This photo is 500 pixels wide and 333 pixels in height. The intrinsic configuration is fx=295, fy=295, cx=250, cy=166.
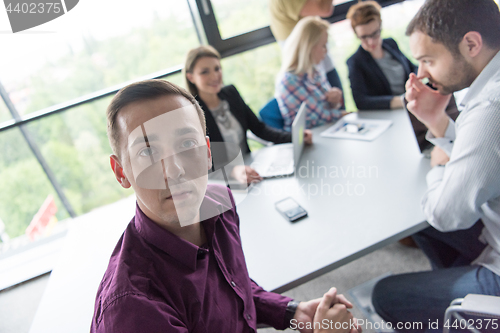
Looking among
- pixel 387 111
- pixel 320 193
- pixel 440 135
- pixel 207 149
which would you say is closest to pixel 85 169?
pixel 207 149


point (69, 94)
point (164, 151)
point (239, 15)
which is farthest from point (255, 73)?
point (164, 151)

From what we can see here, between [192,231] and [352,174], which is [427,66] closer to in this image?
[352,174]

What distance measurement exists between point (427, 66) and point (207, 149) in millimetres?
828

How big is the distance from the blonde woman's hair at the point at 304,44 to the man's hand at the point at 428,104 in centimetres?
89

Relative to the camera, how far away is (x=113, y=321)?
51 cm

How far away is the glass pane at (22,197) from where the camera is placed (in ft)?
2.26

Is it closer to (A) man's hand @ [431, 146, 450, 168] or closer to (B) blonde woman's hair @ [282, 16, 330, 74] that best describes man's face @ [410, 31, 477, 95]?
(A) man's hand @ [431, 146, 450, 168]

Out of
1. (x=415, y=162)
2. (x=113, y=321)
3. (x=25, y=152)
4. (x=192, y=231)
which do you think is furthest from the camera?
(x=415, y=162)

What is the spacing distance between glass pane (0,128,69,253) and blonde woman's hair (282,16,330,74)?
1570 mm

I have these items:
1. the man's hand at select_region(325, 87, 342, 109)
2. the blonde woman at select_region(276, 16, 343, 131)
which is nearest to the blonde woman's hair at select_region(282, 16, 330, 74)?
the blonde woman at select_region(276, 16, 343, 131)

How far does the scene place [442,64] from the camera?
2.99 ft

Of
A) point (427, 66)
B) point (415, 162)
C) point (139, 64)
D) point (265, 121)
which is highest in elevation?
point (139, 64)

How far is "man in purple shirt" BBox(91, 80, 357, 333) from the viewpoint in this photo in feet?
1.56

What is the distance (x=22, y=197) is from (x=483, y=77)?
129cm
